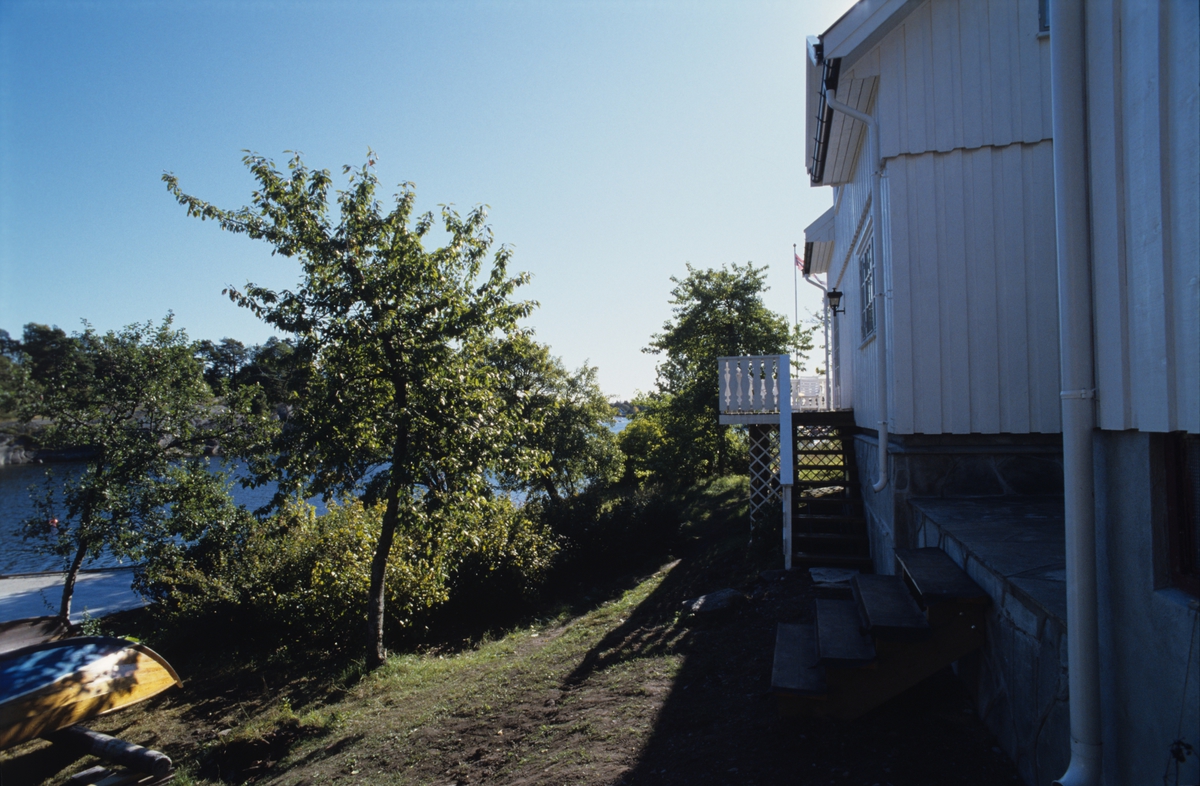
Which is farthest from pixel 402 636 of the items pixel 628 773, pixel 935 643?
pixel 935 643

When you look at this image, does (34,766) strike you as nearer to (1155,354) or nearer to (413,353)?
(413,353)

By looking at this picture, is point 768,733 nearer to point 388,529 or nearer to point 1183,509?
point 1183,509

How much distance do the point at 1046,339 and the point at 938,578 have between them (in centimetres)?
275

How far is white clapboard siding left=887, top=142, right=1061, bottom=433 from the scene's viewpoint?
522cm

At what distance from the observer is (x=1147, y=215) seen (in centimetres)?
211

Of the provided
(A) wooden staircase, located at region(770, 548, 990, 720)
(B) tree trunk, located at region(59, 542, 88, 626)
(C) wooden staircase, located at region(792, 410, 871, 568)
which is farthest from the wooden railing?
(B) tree trunk, located at region(59, 542, 88, 626)

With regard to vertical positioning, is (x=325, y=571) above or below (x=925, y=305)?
below

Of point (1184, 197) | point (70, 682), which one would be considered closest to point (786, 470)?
point (1184, 197)

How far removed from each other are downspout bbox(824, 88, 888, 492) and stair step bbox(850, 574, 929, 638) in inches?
A: 61.7

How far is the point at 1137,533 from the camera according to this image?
7.08 feet

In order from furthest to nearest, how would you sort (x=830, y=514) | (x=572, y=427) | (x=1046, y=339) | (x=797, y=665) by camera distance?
(x=572, y=427), (x=830, y=514), (x=1046, y=339), (x=797, y=665)

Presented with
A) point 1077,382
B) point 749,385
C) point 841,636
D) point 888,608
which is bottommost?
point 841,636

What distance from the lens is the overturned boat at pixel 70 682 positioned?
556cm

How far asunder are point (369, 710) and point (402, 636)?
2.78 m
